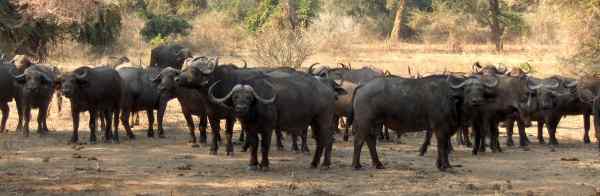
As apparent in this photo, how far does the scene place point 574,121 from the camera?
81.4 feet

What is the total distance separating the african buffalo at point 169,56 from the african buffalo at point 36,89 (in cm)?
859

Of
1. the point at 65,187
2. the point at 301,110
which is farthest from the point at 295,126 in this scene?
the point at 65,187

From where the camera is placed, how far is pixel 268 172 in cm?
1287

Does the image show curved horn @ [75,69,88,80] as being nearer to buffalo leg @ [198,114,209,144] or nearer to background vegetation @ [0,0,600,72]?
buffalo leg @ [198,114,209,144]

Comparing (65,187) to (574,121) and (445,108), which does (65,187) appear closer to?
(445,108)

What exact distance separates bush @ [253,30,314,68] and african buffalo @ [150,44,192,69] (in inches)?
196

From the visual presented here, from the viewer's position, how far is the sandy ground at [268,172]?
37.4 ft

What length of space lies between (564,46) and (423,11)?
102 ft

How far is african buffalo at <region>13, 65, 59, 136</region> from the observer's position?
16828mm

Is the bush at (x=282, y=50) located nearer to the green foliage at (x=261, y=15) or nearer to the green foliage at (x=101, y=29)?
the green foliage at (x=101, y=29)

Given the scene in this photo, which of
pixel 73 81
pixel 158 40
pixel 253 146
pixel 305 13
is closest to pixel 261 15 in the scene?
pixel 305 13

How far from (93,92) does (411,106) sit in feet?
20.8

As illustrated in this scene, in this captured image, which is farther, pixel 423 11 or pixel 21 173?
pixel 423 11

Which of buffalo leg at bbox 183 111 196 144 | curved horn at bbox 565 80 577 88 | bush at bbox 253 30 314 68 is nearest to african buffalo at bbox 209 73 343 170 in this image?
buffalo leg at bbox 183 111 196 144
